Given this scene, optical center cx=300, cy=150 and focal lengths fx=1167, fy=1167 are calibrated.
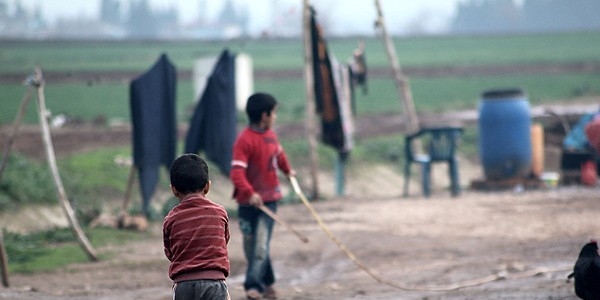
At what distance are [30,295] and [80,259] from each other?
2.63m

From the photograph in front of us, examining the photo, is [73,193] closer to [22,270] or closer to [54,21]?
[22,270]

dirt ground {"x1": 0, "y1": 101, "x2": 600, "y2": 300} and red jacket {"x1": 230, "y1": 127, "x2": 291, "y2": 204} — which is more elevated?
red jacket {"x1": 230, "y1": 127, "x2": 291, "y2": 204}

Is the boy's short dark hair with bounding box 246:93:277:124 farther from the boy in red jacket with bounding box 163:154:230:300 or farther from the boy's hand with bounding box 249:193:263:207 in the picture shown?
the boy in red jacket with bounding box 163:154:230:300

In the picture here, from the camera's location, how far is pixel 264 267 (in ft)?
33.3

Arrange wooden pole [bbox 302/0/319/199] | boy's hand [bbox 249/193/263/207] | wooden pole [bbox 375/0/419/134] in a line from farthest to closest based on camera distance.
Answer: wooden pole [bbox 375/0/419/134], wooden pole [bbox 302/0/319/199], boy's hand [bbox 249/193/263/207]

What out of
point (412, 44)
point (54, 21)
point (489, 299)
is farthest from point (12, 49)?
point (54, 21)

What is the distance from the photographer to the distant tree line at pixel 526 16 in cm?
12456

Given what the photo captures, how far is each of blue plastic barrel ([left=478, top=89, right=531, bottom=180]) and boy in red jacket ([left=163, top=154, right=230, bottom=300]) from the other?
Answer: 13035 millimetres

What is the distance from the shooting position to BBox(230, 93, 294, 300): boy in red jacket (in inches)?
387

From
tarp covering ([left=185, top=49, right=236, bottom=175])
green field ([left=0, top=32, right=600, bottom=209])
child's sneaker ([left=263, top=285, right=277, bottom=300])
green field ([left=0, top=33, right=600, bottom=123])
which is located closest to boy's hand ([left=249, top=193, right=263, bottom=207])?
child's sneaker ([left=263, top=285, right=277, bottom=300])

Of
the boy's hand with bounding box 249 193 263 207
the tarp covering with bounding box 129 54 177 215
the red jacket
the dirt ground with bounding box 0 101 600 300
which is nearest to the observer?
the boy's hand with bounding box 249 193 263 207

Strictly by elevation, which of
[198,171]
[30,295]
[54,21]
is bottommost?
[54,21]

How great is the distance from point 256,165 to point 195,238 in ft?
11.1

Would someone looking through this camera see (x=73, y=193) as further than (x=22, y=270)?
Yes
